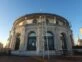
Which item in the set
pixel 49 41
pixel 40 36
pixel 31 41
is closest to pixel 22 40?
pixel 31 41

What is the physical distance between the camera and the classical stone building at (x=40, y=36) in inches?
1346

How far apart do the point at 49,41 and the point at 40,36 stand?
8.83ft

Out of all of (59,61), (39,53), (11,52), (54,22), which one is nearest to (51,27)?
(54,22)

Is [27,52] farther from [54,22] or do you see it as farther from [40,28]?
[54,22]

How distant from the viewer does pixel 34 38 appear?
3572 cm

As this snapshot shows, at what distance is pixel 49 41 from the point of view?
117ft

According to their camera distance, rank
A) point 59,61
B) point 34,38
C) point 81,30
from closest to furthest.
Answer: point 59,61
point 81,30
point 34,38

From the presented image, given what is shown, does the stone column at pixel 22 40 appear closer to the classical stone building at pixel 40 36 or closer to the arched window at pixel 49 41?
the classical stone building at pixel 40 36

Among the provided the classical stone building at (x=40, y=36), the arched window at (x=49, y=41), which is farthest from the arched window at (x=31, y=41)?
the arched window at (x=49, y=41)

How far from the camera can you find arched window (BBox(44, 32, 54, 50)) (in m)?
34.6

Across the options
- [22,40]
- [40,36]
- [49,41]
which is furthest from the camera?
[22,40]

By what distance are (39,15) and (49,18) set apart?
8.82 ft

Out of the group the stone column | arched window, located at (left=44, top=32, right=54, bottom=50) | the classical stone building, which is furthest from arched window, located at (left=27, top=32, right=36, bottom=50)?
arched window, located at (left=44, top=32, right=54, bottom=50)

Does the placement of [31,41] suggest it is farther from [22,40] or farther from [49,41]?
[49,41]
